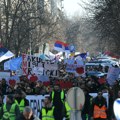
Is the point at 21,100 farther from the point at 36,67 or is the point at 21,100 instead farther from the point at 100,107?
the point at 36,67

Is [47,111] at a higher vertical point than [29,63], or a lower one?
lower

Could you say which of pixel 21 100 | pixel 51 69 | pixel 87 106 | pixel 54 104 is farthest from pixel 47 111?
pixel 51 69

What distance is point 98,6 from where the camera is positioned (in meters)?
33.6

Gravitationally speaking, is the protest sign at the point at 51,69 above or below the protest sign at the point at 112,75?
above

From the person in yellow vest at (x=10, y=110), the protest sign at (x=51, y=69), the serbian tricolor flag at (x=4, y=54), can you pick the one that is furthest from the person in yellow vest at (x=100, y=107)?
the serbian tricolor flag at (x=4, y=54)

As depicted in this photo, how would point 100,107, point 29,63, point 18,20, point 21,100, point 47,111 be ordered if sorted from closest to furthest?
point 47,111
point 21,100
point 100,107
point 29,63
point 18,20

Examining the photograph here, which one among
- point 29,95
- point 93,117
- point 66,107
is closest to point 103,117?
point 93,117

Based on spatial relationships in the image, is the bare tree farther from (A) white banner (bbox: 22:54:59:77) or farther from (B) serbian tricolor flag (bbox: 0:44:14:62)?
(A) white banner (bbox: 22:54:59:77)

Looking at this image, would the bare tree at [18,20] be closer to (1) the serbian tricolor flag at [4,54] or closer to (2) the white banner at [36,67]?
(1) the serbian tricolor flag at [4,54]

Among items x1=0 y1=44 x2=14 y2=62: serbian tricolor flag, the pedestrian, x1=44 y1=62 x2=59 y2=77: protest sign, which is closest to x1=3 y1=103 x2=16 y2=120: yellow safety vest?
the pedestrian

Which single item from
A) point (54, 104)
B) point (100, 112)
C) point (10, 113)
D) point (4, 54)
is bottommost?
point (100, 112)

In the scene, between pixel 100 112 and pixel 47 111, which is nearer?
pixel 47 111

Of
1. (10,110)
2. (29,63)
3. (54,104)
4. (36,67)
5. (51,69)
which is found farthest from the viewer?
(51,69)

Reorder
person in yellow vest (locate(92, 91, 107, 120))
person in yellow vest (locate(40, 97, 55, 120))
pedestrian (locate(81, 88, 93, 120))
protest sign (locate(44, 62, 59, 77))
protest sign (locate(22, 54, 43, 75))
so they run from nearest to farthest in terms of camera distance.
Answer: person in yellow vest (locate(40, 97, 55, 120)) → person in yellow vest (locate(92, 91, 107, 120)) → pedestrian (locate(81, 88, 93, 120)) → protest sign (locate(22, 54, 43, 75)) → protest sign (locate(44, 62, 59, 77))
